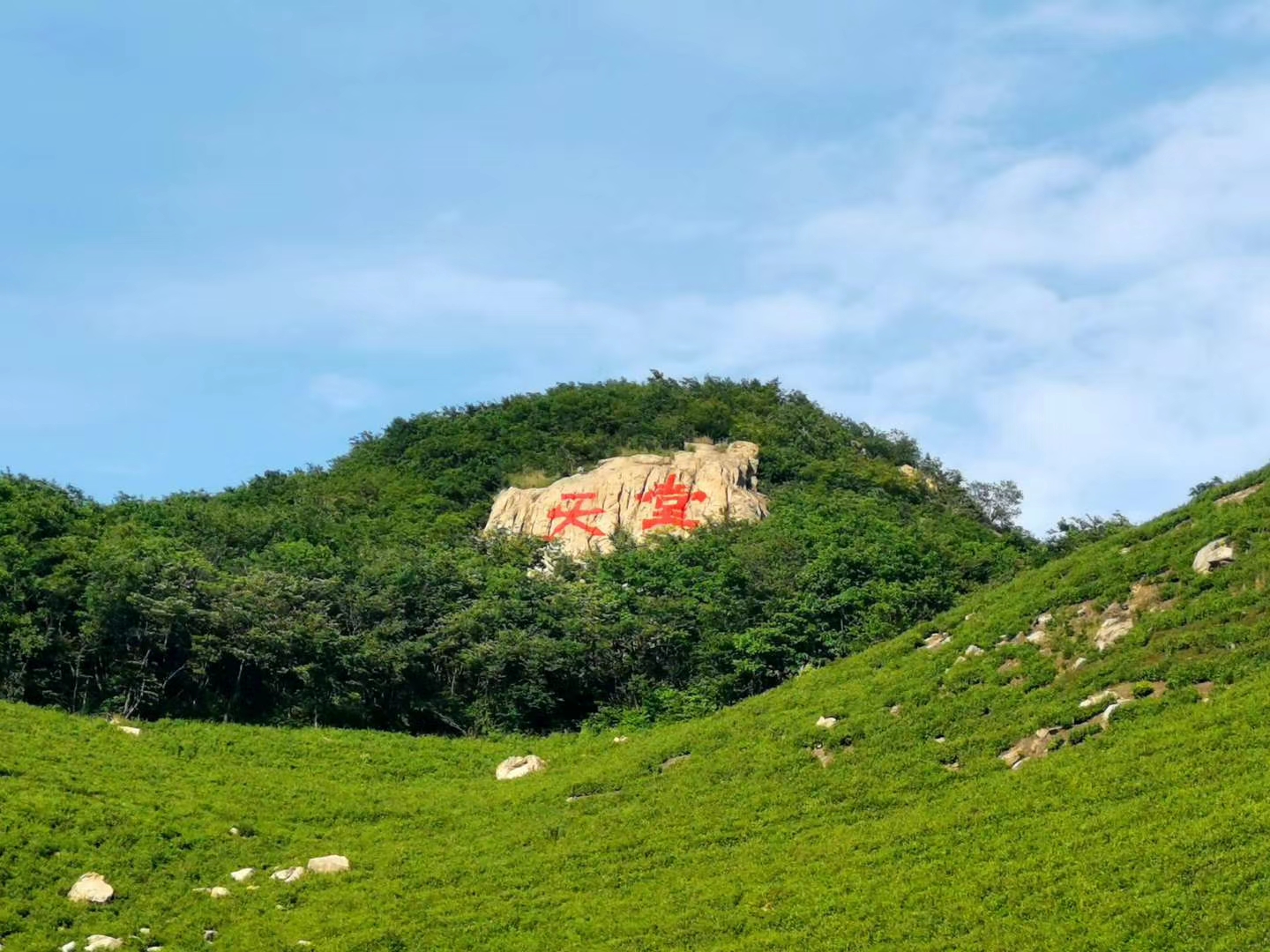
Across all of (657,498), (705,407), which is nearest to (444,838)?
(657,498)

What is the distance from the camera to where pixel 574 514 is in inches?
2547

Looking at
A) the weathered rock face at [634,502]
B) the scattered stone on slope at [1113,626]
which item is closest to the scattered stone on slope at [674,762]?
the scattered stone on slope at [1113,626]

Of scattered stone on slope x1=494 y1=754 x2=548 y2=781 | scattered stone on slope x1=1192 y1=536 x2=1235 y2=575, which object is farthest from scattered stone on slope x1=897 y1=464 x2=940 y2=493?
scattered stone on slope x1=1192 y1=536 x2=1235 y2=575

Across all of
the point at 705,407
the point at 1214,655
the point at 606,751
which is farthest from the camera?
the point at 705,407

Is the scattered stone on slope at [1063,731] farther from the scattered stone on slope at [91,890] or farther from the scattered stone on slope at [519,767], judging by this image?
the scattered stone on slope at [91,890]

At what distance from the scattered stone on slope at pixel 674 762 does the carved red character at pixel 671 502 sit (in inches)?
1153

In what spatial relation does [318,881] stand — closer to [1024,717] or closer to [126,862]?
[126,862]

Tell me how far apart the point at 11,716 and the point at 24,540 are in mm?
11855

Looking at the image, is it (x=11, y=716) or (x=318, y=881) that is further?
(x=11, y=716)

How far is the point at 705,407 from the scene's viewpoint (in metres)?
79.9

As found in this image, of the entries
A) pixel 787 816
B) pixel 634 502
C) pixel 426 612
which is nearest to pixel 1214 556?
pixel 787 816

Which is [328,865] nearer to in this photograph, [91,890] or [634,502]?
[91,890]

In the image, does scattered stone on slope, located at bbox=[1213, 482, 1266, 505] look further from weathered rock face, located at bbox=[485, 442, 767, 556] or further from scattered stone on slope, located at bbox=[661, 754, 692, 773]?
weathered rock face, located at bbox=[485, 442, 767, 556]

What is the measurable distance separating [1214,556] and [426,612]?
91.2ft
